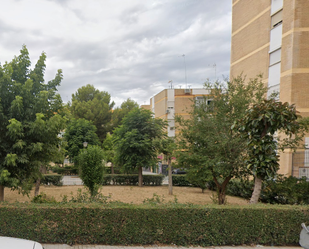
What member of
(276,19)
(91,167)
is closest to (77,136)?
(91,167)

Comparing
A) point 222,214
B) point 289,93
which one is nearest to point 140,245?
point 222,214

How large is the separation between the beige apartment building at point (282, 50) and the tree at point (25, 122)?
44.9 feet

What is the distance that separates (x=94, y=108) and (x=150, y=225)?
37.8 meters

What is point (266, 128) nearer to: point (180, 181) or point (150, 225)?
point (150, 225)

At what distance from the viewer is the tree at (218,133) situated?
9.77 meters

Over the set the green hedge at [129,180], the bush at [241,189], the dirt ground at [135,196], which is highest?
the bush at [241,189]

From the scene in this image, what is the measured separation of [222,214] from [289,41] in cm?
1523

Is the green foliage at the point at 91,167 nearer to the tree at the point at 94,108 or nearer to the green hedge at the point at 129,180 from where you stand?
the green hedge at the point at 129,180

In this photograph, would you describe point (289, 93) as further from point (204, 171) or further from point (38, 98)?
point (38, 98)

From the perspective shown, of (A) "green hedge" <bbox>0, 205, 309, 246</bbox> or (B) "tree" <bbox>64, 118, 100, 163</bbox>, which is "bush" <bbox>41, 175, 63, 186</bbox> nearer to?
(B) "tree" <bbox>64, 118, 100, 163</bbox>

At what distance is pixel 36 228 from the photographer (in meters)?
5.66

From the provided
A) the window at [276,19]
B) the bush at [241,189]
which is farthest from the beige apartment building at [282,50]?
the bush at [241,189]

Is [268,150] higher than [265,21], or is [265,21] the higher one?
[265,21]

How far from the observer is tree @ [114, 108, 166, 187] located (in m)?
21.3
